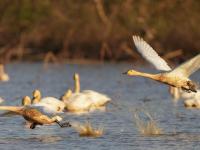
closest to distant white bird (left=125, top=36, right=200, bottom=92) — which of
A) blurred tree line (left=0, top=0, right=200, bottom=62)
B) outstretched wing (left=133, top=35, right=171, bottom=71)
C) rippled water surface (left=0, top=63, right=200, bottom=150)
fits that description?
outstretched wing (left=133, top=35, right=171, bottom=71)

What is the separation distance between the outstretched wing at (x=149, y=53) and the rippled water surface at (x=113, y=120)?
1230mm

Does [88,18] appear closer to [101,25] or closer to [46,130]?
[101,25]

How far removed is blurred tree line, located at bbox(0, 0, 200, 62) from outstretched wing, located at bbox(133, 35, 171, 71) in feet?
73.1

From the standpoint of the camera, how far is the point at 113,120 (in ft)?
58.7

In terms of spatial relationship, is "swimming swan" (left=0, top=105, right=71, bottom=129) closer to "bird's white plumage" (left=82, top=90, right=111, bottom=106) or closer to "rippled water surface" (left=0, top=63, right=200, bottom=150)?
"rippled water surface" (left=0, top=63, right=200, bottom=150)

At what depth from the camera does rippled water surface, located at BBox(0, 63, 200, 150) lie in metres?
14.2

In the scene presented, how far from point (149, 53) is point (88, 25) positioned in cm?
2534

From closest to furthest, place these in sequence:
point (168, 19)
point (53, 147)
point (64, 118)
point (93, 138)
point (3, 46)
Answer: point (53, 147)
point (93, 138)
point (64, 118)
point (3, 46)
point (168, 19)

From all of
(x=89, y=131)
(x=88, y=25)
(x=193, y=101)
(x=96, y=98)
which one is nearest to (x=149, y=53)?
(x=89, y=131)

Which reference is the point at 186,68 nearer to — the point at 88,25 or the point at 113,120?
the point at 113,120

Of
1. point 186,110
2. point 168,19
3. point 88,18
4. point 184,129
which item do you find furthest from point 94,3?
point 184,129

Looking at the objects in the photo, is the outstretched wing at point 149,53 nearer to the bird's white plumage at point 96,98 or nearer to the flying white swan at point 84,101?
the flying white swan at point 84,101

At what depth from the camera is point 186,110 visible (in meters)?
19.9

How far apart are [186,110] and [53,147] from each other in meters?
6.66
